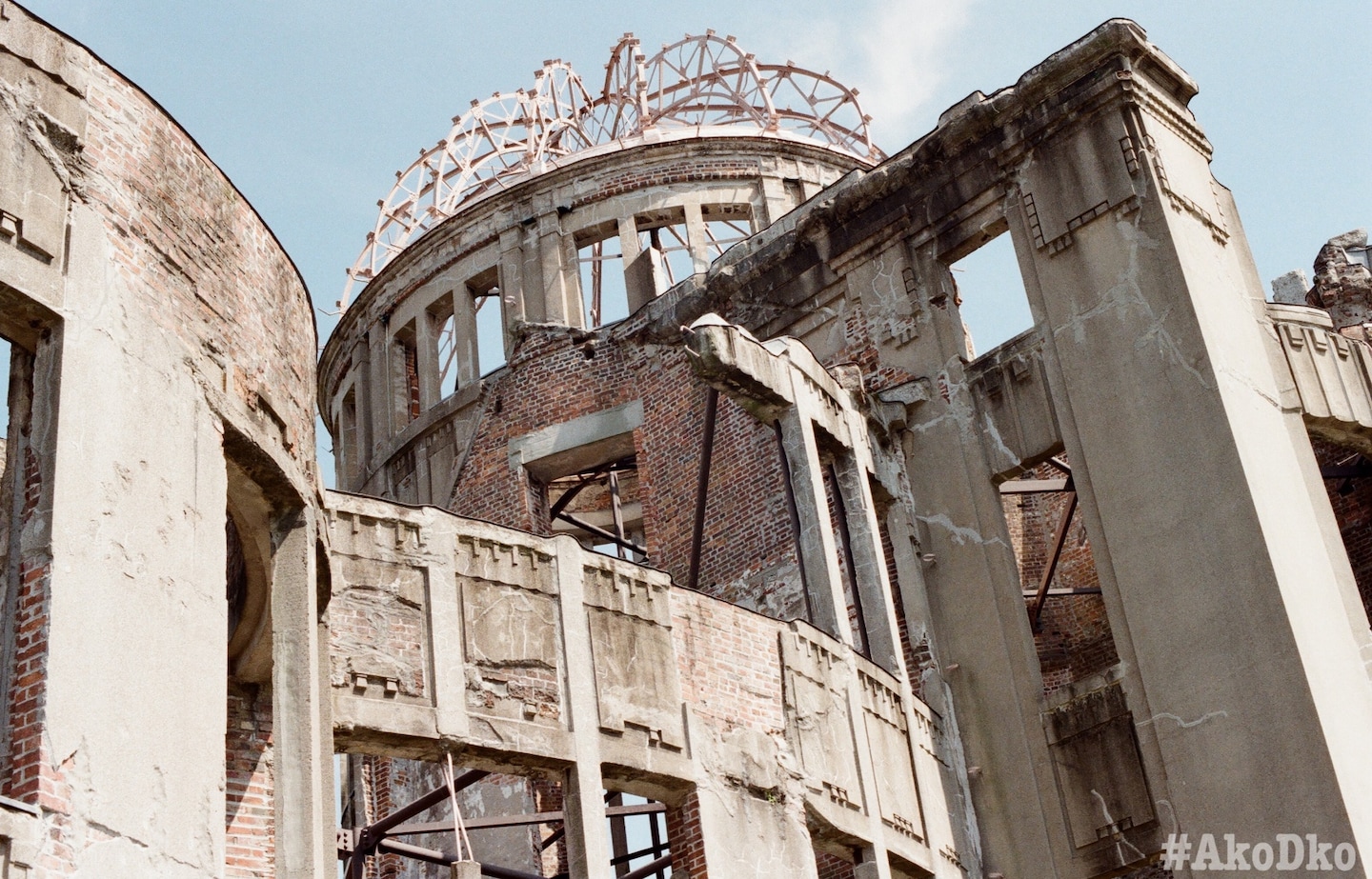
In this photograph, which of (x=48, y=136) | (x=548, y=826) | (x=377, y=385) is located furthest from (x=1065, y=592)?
(x=48, y=136)

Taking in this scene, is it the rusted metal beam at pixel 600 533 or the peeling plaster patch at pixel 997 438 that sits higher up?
the rusted metal beam at pixel 600 533

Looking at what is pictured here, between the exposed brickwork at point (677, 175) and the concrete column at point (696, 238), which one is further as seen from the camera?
the exposed brickwork at point (677, 175)

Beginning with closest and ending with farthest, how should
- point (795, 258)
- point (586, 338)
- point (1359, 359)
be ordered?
point (1359, 359)
point (795, 258)
point (586, 338)

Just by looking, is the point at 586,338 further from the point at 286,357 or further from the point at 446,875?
the point at 286,357

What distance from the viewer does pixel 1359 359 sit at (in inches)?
687

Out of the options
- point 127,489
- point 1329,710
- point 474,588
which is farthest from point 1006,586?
point 127,489

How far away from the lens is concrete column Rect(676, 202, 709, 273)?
22.4m

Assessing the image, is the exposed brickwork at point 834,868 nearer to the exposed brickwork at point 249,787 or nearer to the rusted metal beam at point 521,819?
the rusted metal beam at point 521,819

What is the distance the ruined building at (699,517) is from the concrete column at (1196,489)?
39 millimetres

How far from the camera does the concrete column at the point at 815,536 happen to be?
48.6ft

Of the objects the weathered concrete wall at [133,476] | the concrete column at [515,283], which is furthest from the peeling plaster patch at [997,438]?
the weathered concrete wall at [133,476]

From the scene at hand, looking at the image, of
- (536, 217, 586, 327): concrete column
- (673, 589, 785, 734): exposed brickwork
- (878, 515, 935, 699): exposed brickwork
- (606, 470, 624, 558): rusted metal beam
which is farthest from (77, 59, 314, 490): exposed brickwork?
(606, 470, 624, 558): rusted metal beam

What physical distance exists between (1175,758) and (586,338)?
960cm

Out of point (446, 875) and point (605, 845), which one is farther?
point (446, 875)
